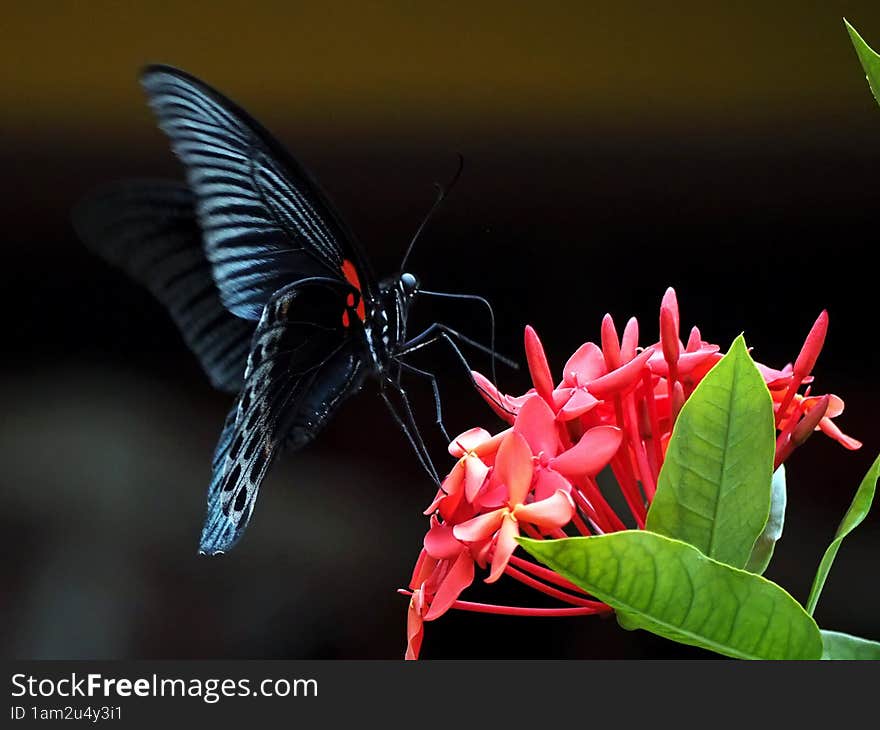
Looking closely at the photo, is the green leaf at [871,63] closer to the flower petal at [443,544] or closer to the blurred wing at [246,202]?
the flower petal at [443,544]

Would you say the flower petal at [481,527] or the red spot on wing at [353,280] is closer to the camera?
the flower petal at [481,527]

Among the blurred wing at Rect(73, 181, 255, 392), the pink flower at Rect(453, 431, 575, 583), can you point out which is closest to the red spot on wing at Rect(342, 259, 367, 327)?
the blurred wing at Rect(73, 181, 255, 392)

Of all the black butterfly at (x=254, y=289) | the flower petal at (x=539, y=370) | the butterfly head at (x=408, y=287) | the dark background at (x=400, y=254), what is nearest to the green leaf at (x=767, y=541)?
the flower petal at (x=539, y=370)

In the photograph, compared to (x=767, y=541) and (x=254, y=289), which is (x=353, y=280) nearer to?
(x=254, y=289)

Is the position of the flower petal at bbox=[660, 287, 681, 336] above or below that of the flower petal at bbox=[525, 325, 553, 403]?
above

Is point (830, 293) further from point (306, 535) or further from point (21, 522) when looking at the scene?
point (21, 522)

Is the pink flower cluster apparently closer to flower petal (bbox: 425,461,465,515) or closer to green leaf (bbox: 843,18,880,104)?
flower petal (bbox: 425,461,465,515)
